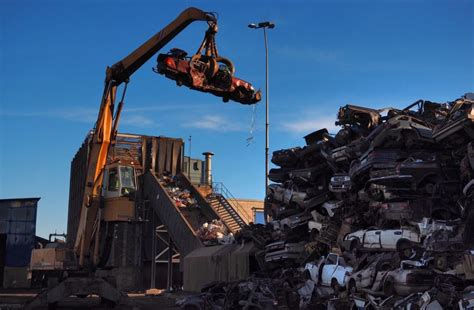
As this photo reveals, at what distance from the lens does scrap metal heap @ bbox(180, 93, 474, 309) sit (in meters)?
10.1

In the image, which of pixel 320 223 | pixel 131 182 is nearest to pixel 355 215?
pixel 320 223

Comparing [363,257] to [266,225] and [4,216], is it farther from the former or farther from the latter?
[4,216]

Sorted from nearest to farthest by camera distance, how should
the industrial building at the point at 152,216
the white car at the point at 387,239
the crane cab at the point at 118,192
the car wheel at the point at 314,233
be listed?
the white car at the point at 387,239
the car wheel at the point at 314,233
the crane cab at the point at 118,192
the industrial building at the point at 152,216

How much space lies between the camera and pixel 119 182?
16.8m

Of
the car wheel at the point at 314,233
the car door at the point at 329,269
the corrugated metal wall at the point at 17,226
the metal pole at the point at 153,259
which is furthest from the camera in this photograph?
the corrugated metal wall at the point at 17,226

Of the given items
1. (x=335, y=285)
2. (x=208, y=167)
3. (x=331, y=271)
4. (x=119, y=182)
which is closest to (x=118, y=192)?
(x=119, y=182)

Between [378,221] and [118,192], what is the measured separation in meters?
7.98

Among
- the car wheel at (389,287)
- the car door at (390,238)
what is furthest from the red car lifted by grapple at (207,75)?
the car wheel at (389,287)

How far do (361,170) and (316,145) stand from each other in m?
3.90

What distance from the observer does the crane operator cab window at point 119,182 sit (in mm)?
16766

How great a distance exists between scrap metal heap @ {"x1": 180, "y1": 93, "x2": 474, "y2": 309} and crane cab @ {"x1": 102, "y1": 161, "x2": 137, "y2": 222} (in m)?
3.50

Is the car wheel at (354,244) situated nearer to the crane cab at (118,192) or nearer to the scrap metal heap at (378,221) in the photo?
the scrap metal heap at (378,221)

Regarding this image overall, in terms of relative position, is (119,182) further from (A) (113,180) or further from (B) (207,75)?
(B) (207,75)

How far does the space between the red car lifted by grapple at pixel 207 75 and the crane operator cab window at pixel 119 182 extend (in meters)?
4.26
